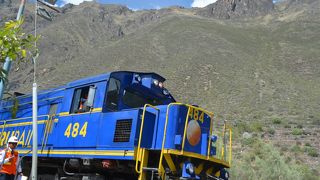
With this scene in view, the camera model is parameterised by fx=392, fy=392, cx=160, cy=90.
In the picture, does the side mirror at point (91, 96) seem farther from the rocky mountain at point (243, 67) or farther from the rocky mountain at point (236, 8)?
the rocky mountain at point (236, 8)

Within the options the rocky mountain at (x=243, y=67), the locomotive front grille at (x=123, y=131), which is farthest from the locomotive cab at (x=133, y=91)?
the rocky mountain at (x=243, y=67)

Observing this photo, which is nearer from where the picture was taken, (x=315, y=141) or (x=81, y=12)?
(x=315, y=141)

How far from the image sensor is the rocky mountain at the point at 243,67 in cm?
2770

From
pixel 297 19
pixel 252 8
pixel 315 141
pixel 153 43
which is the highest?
pixel 252 8

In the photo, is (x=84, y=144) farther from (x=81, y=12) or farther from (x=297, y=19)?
(x=81, y=12)

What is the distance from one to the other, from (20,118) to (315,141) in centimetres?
2086

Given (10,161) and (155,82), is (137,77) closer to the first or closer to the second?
(155,82)

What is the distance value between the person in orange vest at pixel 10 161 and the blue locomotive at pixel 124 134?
1.73 meters

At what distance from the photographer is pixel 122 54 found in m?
60.9

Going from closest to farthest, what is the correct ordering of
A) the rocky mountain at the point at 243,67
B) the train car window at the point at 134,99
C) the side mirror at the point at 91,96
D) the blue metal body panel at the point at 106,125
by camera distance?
the blue metal body panel at the point at 106,125 < the side mirror at the point at 91,96 < the train car window at the point at 134,99 < the rocky mountain at the point at 243,67

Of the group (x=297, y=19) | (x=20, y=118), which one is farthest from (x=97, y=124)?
(x=297, y=19)

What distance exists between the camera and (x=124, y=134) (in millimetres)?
8969

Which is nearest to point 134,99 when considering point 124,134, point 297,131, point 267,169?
point 124,134

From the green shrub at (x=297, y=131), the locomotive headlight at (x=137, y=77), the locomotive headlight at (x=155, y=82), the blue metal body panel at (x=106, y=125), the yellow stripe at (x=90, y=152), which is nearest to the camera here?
the yellow stripe at (x=90, y=152)
